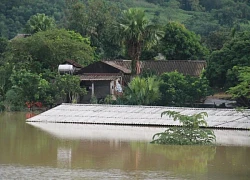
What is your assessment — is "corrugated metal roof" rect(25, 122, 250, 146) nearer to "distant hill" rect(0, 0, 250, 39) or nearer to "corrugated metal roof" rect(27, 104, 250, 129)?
"corrugated metal roof" rect(27, 104, 250, 129)

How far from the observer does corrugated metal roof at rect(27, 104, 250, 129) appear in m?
33.3

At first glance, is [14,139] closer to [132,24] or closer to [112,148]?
[112,148]

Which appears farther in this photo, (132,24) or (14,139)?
(132,24)

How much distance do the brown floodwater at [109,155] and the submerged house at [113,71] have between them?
9707 millimetres

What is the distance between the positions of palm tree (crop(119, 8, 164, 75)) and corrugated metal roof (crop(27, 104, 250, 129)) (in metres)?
8.91

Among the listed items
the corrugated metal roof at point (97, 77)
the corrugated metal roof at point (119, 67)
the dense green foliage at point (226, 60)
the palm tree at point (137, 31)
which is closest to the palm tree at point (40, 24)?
the corrugated metal roof at point (119, 67)

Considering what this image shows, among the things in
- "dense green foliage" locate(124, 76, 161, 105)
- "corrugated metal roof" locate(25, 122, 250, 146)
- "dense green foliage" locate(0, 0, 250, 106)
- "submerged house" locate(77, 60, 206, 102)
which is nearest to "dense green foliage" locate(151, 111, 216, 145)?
"corrugated metal roof" locate(25, 122, 250, 146)

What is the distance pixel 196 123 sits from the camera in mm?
27562

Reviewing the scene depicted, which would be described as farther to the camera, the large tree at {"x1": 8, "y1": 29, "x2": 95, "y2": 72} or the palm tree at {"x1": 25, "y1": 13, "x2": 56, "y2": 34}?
the palm tree at {"x1": 25, "y1": 13, "x2": 56, "y2": 34}

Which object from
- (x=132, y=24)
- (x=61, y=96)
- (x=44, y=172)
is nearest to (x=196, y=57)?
(x=132, y=24)

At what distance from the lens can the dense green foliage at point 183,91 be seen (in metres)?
40.0

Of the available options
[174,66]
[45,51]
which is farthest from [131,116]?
[45,51]

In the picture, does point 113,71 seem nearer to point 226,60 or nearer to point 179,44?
point 179,44

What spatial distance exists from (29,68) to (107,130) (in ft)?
47.8
